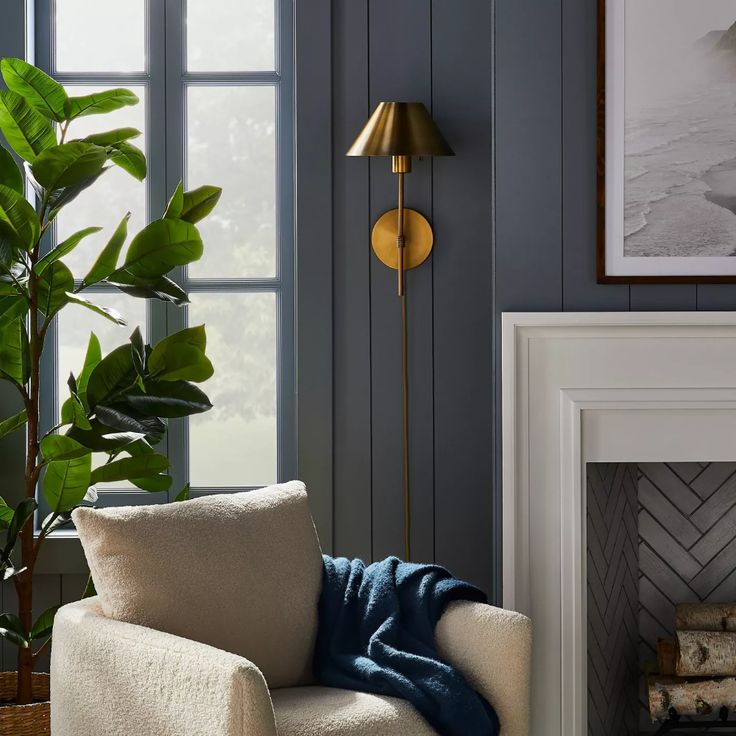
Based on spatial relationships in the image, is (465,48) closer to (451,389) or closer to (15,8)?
(451,389)

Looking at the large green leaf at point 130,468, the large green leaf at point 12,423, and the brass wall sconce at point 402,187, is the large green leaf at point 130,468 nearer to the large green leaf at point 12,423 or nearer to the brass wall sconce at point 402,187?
the large green leaf at point 12,423

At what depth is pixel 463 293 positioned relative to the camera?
2846mm

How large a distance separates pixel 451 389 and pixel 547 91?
2.96 ft

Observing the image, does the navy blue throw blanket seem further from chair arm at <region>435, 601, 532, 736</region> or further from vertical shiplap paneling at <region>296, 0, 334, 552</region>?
vertical shiplap paneling at <region>296, 0, 334, 552</region>

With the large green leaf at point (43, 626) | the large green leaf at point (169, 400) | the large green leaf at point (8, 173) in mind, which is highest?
the large green leaf at point (8, 173)

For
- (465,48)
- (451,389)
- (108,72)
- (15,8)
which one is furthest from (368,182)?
(15,8)

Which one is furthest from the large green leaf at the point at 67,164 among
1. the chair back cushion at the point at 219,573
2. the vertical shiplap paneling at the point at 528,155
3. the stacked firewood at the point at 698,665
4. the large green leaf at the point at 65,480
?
the stacked firewood at the point at 698,665

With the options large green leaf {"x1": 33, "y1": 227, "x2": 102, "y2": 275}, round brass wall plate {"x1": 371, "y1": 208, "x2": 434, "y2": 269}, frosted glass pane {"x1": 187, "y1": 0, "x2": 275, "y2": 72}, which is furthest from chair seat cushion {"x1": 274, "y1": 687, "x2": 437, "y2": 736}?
frosted glass pane {"x1": 187, "y1": 0, "x2": 275, "y2": 72}

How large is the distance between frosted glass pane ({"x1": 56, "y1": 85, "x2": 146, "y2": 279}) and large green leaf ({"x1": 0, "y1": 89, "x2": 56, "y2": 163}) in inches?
25.3

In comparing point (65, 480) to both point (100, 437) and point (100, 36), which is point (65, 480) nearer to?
point (100, 437)

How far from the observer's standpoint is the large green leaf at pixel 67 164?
86.8 inches

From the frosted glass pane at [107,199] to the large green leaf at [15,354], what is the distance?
0.65 m

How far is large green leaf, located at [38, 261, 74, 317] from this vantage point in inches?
91.1

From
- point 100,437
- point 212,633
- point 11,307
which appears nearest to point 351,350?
point 100,437
